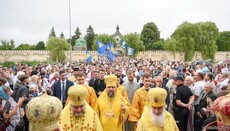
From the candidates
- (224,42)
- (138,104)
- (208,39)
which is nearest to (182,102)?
(138,104)

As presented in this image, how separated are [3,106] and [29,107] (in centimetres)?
356

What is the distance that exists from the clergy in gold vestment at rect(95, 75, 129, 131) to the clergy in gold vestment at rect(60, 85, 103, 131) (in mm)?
1826

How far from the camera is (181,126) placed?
9.27m

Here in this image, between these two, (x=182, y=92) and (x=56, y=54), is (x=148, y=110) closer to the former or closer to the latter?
(x=182, y=92)

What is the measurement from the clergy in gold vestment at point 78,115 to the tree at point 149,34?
95.0 metres

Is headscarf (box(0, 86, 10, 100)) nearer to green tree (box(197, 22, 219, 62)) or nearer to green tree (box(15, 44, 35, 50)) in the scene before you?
green tree (box(197, 22, 219, 62))

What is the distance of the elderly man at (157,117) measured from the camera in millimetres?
5445

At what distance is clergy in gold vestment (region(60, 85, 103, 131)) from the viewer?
5.19 meters

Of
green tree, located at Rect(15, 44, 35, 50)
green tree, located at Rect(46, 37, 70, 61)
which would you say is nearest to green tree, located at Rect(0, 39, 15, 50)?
green tree, located at Rect(15, 44, 35, 50)

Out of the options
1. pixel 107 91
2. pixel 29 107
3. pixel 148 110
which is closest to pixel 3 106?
pixel 107 91

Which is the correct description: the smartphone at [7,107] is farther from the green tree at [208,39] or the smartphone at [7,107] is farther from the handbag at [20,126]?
the green tree at [208,39]

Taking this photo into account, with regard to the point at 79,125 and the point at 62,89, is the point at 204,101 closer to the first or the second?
the point at 79,125

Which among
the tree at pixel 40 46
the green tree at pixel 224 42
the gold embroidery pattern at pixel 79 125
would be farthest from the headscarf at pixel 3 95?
the tree at pixel 40 46

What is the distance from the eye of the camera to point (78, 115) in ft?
17.6
